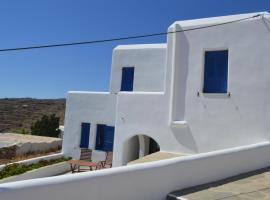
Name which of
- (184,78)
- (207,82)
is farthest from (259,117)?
(184,78)

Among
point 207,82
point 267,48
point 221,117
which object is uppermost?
point 267,48

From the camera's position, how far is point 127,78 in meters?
18.9

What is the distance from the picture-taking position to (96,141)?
1862 centimetres

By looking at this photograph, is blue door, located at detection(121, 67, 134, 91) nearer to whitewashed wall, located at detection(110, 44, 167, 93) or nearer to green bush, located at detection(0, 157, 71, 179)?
whitewashed wall, located at detection(110, 44, 167, 93)

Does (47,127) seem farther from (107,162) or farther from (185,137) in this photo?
(185,137)

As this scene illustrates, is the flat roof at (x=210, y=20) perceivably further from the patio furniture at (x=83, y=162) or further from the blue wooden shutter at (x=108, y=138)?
the patio furniture at (x=83, y=162)

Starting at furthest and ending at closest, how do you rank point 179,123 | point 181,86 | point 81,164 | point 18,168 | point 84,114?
point 84,114
point 81,164
point 18,168
point 181,86
point 179,123

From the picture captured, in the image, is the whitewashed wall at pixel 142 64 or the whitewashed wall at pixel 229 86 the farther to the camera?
the whitewashed wall at pixel 142 64

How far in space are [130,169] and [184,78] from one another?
8.08 m

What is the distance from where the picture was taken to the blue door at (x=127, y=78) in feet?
61.6

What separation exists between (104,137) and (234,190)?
471 inches

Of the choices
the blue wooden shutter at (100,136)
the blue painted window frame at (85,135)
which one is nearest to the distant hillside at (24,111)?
the blue painted window frame at (85,135)

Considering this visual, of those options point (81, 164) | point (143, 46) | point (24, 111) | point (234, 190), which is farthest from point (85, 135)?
point (24, 111)

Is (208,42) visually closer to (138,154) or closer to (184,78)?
(184,78)
